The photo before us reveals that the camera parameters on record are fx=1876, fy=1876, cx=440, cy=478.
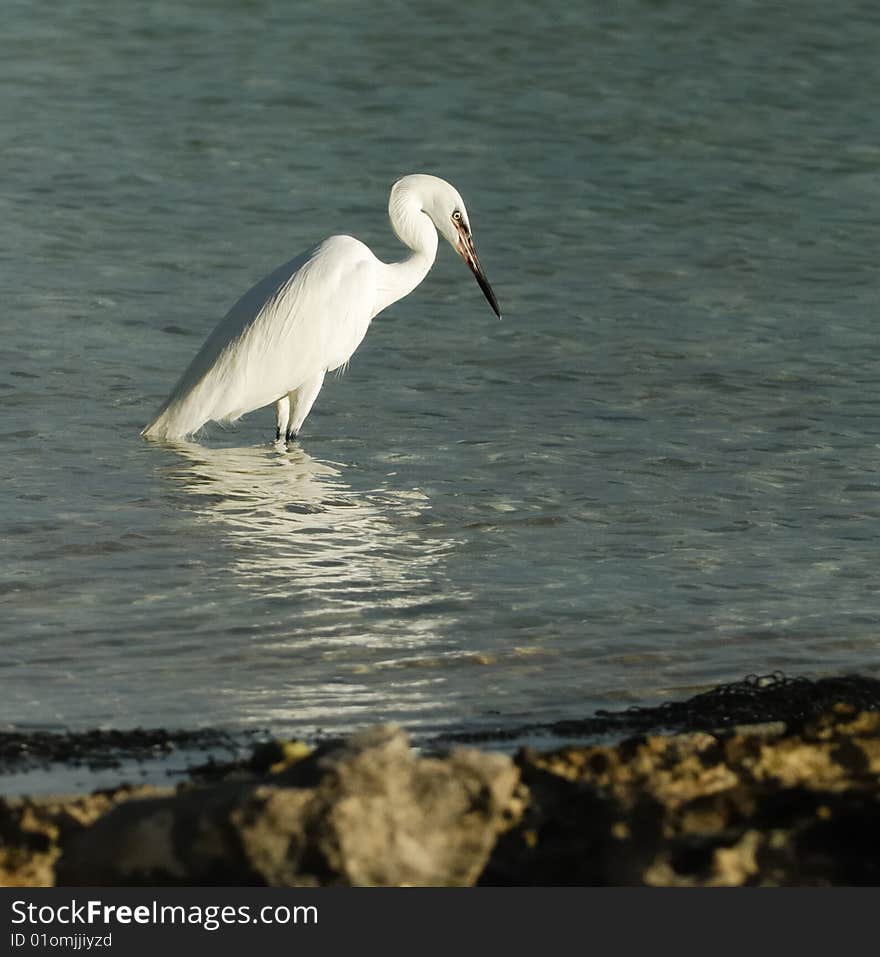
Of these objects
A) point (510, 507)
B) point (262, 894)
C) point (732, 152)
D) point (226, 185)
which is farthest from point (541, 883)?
point (732, 152)

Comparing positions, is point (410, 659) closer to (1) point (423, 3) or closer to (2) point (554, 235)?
(2) point (554, 235)

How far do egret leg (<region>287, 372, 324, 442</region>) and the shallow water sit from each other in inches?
7.5

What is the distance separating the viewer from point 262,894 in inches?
135

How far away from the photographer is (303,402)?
8.86 m

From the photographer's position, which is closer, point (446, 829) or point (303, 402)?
point (446, 829)

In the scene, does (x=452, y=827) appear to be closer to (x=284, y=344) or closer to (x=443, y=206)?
(x=284, y=344)

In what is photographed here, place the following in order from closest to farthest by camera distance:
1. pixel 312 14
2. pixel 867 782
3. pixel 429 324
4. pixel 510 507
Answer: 1. pixel 867 782
2. pixel 510 507
3. pixel 429 324
4. pixel 312 14

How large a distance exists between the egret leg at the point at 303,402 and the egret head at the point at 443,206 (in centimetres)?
116

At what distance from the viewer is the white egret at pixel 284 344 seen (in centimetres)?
879

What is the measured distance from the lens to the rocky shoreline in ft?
11.4

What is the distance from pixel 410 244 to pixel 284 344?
43.1 inches

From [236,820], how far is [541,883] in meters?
0.59

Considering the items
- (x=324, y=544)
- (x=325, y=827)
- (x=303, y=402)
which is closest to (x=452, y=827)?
(x=325, y=827)

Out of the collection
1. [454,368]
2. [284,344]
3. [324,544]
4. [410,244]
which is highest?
[410,244]
